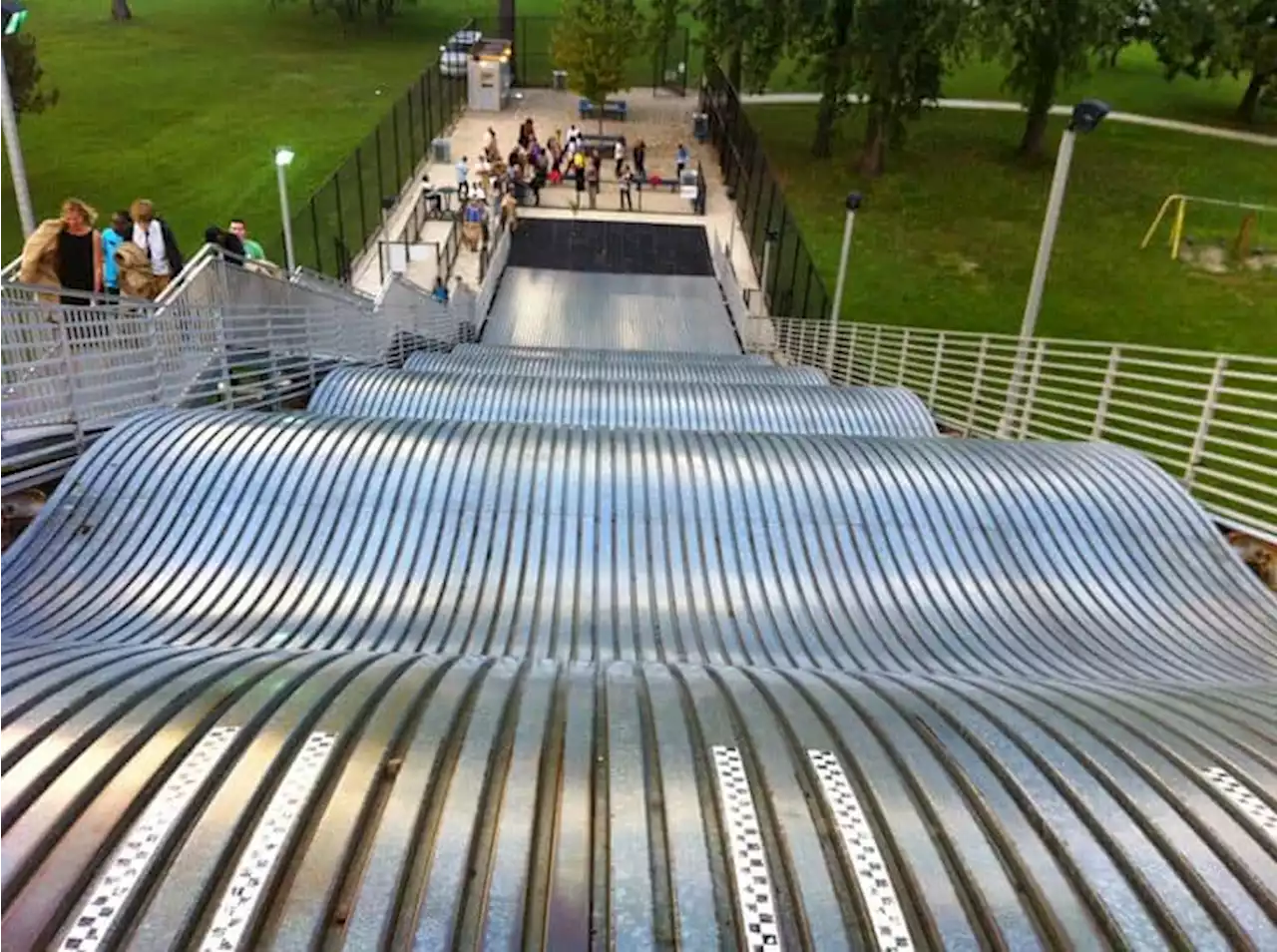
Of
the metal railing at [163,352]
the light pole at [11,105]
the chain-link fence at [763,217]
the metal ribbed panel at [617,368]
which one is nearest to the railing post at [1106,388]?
the metal ribbed panel at [617,368]

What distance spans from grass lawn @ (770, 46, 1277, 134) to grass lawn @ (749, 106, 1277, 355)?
4.27 metres

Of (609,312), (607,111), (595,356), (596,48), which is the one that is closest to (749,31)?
(596,48)

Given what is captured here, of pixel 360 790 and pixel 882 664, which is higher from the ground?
pixel 360 790

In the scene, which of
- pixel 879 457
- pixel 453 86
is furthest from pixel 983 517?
pixel 453 86

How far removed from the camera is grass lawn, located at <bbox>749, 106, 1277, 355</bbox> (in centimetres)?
2427

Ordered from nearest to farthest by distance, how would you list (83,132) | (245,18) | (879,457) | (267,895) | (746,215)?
(267,895) → (879,457) → (746,215) → (83,132) → (245,18)

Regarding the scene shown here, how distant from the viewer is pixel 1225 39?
100 feet

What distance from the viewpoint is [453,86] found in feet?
127

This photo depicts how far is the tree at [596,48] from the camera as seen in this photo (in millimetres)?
34188

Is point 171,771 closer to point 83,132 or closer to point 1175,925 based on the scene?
point 1175,925

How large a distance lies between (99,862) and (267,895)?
45 cm

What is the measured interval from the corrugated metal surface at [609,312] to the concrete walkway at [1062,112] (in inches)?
757

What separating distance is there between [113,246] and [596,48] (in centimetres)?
2770

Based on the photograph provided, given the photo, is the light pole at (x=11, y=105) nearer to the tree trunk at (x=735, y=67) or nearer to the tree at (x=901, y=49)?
the tree at (x=901, y=49)
